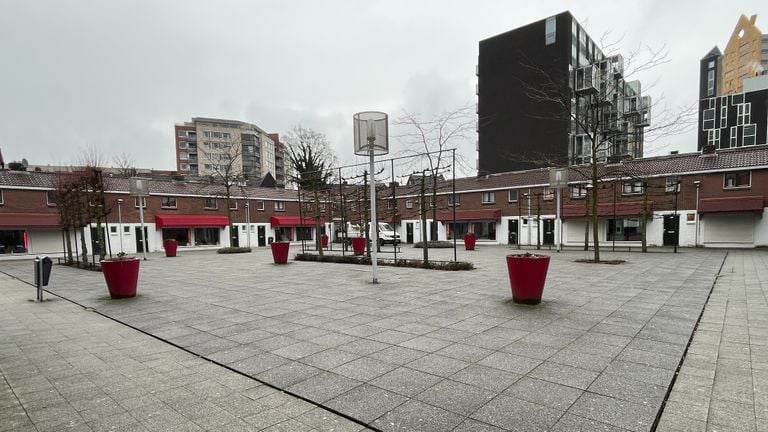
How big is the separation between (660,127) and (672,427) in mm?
15399

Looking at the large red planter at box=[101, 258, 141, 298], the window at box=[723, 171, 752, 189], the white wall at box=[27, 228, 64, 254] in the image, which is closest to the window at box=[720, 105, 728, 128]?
the window at box=[723, 171, 752, 189]

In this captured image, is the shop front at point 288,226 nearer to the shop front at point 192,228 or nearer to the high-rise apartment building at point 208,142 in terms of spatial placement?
the shop front at point 192,228

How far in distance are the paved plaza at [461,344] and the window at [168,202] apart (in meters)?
26.9

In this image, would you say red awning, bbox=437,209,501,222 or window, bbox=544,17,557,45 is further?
window, bbox=544,17,557,45

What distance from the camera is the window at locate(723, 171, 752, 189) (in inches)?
942

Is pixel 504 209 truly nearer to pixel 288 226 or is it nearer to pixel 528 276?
pixel 288 226

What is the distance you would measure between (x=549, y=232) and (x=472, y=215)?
6.88 m

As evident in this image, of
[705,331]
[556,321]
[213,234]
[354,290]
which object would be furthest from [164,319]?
[213,234]

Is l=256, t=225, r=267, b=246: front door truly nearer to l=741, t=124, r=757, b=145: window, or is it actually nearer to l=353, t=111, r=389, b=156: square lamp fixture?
l=353, t=111, r=389, b=156: square lamp fixture

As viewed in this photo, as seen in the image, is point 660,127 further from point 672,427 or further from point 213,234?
point 213,234

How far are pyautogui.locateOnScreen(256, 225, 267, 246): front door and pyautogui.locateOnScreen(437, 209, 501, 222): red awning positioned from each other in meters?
18.8

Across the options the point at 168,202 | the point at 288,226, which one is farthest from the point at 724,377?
the point at 288,226

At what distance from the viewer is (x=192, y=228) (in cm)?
3525

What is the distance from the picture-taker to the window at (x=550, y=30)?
41375 millimetres
